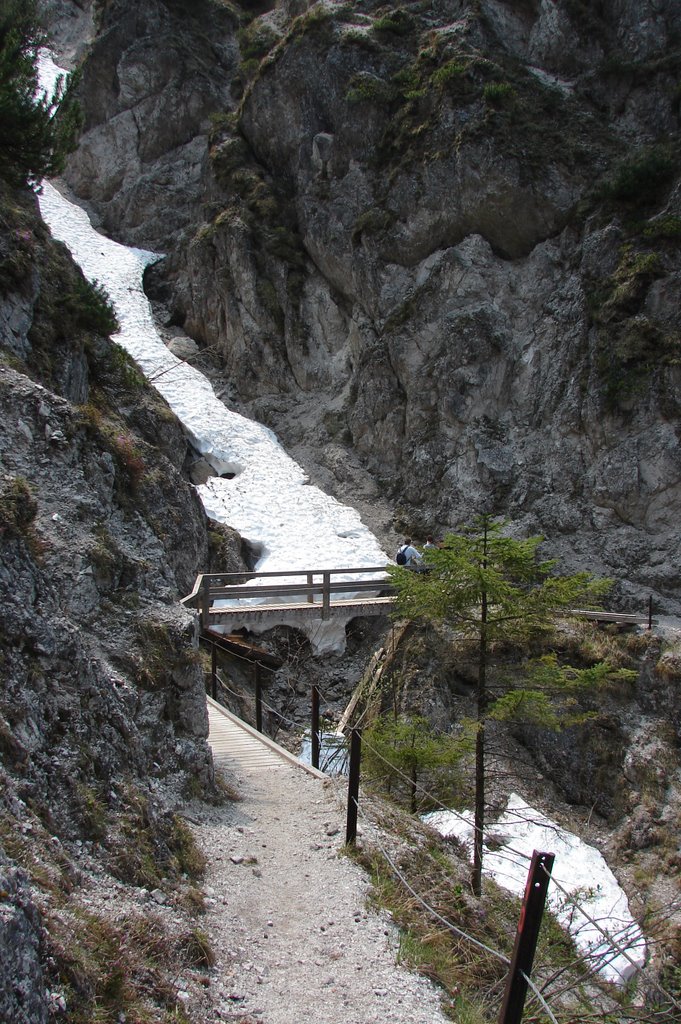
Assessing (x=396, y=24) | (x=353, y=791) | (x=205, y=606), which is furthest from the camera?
(x=396, y=24)

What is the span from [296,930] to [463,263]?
2075cm

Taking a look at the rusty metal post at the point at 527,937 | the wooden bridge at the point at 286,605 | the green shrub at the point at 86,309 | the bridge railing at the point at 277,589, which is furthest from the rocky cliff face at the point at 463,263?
the rusty metal post at the point at 527,937

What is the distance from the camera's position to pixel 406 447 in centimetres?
2234

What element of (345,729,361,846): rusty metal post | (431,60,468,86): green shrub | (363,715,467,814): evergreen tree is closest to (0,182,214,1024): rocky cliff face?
(345,729,361,846): rusty metal post

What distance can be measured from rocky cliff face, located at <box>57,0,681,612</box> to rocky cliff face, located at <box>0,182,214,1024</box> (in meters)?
12.5

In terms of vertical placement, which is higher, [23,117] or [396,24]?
[396,24]

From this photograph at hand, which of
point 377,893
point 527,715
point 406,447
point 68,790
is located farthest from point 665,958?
point 406,447

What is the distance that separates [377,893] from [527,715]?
257cm

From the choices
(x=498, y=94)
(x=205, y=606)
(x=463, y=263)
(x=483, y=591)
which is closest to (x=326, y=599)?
(x=205, y=606)

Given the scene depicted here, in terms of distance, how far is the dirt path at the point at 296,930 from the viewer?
4523 mm

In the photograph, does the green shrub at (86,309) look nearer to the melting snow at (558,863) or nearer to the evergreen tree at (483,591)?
the evergreen tree at (483,591)

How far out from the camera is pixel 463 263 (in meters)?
22.2

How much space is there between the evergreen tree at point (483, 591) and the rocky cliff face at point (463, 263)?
9.81 metres

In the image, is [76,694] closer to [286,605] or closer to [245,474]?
[286,605]
